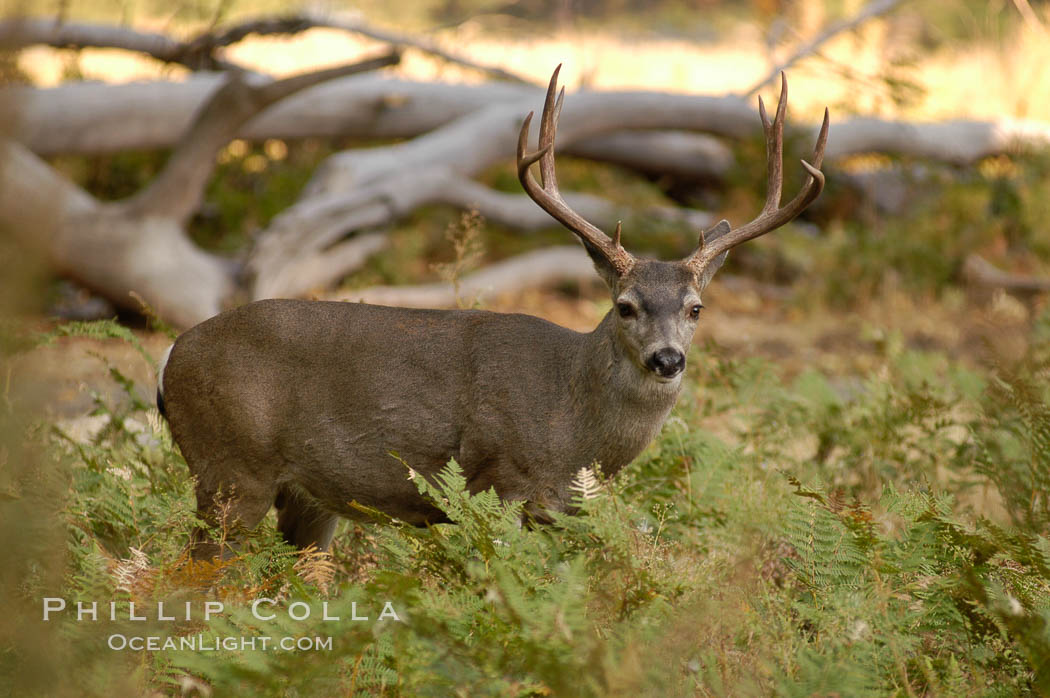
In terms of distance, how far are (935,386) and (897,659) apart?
11.7 ft

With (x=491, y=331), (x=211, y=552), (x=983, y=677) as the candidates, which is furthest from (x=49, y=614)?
(x=983, y=677)

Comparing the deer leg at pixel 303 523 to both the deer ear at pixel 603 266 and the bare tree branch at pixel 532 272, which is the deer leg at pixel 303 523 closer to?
the deer ear at pixel 603 266

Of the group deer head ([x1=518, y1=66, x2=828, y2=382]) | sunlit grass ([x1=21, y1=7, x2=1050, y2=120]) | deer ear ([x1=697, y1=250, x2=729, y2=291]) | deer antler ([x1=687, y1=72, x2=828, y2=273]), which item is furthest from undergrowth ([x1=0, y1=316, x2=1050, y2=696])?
sunlit grass ([x1=21, y1=7, x2=1050, y2=120])

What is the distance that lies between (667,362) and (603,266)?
711 millimetres

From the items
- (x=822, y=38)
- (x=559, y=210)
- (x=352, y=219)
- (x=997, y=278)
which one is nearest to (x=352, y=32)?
(x=352, y=219)

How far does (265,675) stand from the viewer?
9.36ft

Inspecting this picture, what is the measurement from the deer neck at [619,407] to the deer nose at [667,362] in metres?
0.14

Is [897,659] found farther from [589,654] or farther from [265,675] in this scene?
[265,675]

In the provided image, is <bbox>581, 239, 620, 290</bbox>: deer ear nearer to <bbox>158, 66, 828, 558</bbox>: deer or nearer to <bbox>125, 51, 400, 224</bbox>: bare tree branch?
<bbox>158, 66, 828, 558</bbox>: deer

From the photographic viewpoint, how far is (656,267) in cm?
464

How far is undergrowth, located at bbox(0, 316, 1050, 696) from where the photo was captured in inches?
117

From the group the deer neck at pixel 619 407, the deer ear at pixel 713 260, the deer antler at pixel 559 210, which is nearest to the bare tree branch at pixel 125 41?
the deer antler at pixel 559 210

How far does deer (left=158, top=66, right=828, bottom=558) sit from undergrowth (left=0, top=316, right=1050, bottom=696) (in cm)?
23

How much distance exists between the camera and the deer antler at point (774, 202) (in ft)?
15.1
